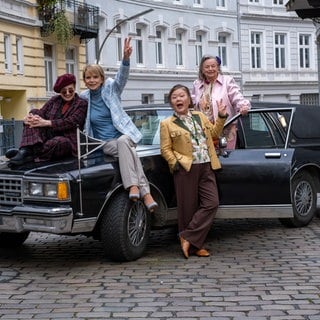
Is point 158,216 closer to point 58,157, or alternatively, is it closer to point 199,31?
point 58,157

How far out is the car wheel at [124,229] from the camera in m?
6.72

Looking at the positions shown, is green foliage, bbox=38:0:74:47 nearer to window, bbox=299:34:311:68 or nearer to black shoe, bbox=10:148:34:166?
black shoe, bbox=10:148:34:166

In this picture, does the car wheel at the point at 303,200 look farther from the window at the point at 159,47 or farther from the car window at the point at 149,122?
the window at the point at 159,47

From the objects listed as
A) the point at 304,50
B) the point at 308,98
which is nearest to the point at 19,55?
the point at 304,50

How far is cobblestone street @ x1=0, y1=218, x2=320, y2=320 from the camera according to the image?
17.5 feet

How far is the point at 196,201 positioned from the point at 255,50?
3826cm

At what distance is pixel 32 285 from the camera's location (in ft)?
20.5

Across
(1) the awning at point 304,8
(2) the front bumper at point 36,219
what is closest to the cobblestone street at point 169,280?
(2) the front bumper at point 36,219

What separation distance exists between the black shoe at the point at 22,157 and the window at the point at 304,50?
40.7 meters

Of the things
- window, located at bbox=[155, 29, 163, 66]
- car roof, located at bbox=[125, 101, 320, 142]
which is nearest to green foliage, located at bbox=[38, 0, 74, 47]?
window, located at bbox=[155, 29, 163, 66]

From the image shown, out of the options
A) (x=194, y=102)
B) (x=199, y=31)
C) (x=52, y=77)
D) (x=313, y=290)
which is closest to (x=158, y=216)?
(x=194, y=102)

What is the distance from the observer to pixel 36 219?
6.42m

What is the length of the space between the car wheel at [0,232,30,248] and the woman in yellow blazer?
1.96 meters

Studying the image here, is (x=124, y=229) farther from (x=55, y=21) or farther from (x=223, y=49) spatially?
(x=223, y=49)
